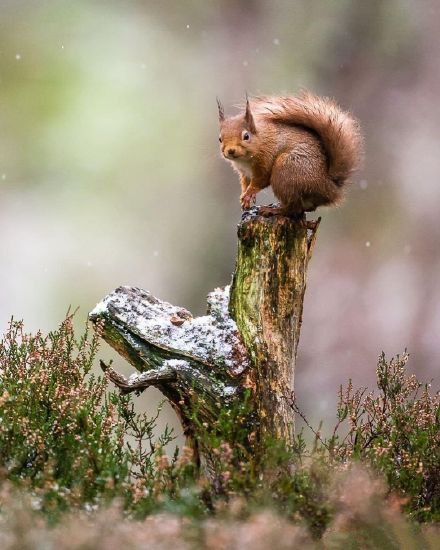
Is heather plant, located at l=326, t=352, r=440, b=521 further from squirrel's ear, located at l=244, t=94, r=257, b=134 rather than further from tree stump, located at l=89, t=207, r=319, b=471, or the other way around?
squirrel's ear, located at l=244, t=94, r=257, b=134

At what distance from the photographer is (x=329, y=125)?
128 inches

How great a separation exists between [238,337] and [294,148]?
2.13 feet

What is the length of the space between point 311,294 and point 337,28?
1880 millimetres

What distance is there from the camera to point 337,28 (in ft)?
22.4

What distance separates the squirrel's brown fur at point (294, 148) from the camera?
3.14 m

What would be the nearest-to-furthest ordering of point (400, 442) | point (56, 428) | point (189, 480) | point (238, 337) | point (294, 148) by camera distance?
1. point (189, 480)
2. point (56, 428)
3. point (400, 442)
4. point (238, 337)
5. point (294, 148)

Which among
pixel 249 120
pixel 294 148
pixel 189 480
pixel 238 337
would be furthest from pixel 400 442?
pixel 249 120

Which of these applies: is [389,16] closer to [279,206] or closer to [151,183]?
[151,183]

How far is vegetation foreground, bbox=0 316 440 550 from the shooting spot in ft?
6.01

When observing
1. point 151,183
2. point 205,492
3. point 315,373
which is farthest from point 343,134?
point 151,183

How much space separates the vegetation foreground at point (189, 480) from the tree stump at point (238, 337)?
0.28ft

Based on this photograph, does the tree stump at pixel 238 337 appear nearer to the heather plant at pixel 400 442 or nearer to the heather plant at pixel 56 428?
the heather plant at pixel 56 428

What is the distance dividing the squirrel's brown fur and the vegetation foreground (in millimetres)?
641

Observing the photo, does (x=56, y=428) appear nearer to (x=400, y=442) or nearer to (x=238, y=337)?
(x=238, y=337)
